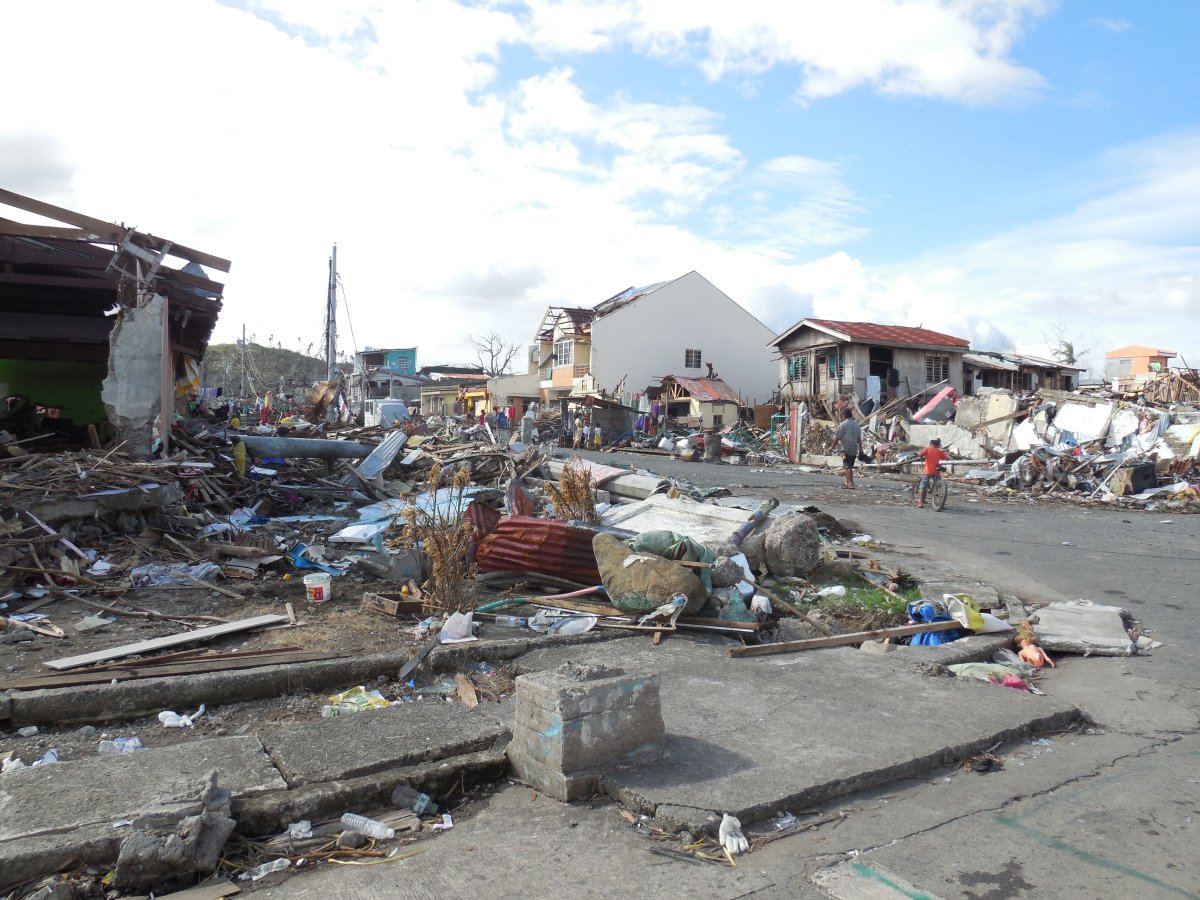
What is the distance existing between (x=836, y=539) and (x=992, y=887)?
8.21 meters

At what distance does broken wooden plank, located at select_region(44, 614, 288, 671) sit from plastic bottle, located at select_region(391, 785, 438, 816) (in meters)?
2.65

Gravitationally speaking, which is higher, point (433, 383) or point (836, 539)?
point (433, 383)

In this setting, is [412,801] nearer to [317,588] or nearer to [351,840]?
[351,840]

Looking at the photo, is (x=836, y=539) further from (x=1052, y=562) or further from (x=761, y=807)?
(x=761, y=807)

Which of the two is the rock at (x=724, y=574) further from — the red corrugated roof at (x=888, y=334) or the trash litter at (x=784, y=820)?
the red corrugated roof at (x=888, y=334)

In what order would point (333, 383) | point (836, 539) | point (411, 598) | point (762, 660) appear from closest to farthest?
1. point (762, 660)
2. point (411, 598)
3. point (836, 539)
4. point (333, 383)

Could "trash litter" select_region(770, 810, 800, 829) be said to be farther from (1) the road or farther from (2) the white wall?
(2) the white wall

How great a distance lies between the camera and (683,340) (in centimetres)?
4647

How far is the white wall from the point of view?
44.4 metres

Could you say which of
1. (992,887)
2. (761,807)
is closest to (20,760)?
(761,807)

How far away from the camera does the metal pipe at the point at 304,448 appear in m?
13.4

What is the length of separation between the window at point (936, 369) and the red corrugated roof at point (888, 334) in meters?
0.66

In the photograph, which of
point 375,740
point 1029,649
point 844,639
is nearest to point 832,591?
point 844,639

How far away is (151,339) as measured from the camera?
10.3 meters
